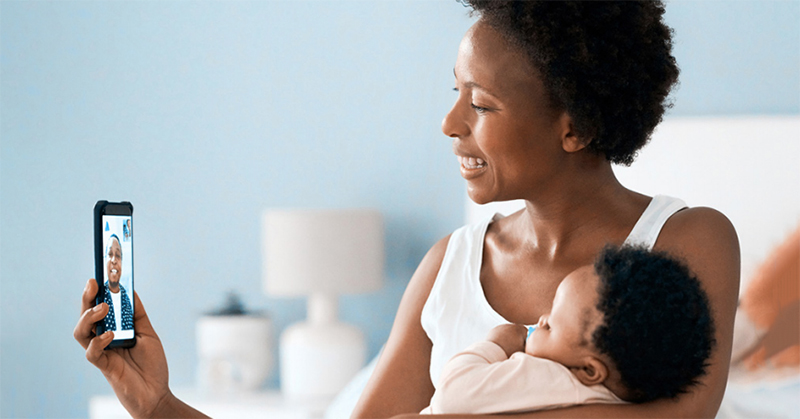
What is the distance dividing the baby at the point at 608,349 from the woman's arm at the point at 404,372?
0.90ft

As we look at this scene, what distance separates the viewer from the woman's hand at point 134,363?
0.98 meters

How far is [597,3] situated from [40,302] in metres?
2.81

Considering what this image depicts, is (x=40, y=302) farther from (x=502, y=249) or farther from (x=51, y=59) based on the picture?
(x=502, y=249)

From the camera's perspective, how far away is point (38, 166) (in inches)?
126

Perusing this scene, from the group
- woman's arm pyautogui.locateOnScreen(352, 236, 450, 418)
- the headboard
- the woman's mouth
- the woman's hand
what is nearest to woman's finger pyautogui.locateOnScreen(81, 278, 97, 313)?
the woman's hand

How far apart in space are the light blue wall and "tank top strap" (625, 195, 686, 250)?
5.36 ft

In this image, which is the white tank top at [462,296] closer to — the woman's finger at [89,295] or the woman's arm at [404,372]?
the woman's arm at [404,372]

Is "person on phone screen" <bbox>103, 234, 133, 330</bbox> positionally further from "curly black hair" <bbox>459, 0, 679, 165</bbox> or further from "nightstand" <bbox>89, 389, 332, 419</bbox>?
"nightstand" <bbox>89, 389, 332, 419</bbox>

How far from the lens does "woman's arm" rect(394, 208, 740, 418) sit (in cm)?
86

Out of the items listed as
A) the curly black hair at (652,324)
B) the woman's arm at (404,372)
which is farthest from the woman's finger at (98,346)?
the curly black hair at (652,324)

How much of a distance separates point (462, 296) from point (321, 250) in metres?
1.37

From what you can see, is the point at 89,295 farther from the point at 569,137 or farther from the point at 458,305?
the point at 569,137

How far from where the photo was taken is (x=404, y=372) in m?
1.19

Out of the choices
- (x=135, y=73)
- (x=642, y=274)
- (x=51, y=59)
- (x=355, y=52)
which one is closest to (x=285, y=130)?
(x=355, y=52)
